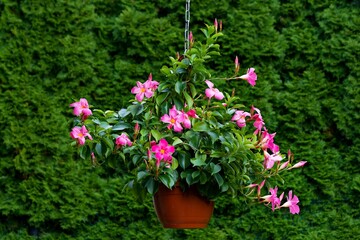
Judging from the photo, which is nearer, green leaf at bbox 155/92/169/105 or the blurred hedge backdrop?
green leaf at bbox 155/92/169/105

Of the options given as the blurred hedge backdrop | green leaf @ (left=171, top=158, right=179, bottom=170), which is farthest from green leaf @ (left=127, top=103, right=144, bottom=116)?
the blurred hedge backdrop

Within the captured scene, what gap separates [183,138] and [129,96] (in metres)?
1.70

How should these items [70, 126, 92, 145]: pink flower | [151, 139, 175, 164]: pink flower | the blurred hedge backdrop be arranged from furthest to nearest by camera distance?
the blurred hedge backdrop < [70, 126, 92, 145]: pink flower < [151, 139, 175, 164]: pink flower

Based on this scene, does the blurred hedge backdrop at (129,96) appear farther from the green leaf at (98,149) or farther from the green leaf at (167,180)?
the green leaf at (167,180)

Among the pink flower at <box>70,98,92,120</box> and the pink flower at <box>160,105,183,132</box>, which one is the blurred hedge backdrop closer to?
the pink flower at <box>70,98,92,120</box>

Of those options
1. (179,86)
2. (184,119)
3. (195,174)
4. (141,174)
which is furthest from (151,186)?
(179,86)

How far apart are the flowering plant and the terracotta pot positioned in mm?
34

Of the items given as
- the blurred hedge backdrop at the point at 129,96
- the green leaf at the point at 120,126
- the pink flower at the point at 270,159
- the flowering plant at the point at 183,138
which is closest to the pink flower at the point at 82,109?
the flowering plant at the point at 183,138

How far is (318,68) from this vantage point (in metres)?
4.17

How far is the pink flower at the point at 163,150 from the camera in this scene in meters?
2.20

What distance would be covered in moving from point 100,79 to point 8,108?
0.56 metres

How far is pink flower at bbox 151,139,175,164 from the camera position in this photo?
86.5 inches

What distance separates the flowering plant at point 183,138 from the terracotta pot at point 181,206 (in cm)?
3

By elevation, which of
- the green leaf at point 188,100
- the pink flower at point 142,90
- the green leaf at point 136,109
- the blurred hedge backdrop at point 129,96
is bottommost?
the blurred hedge backdrop at point 129,96
